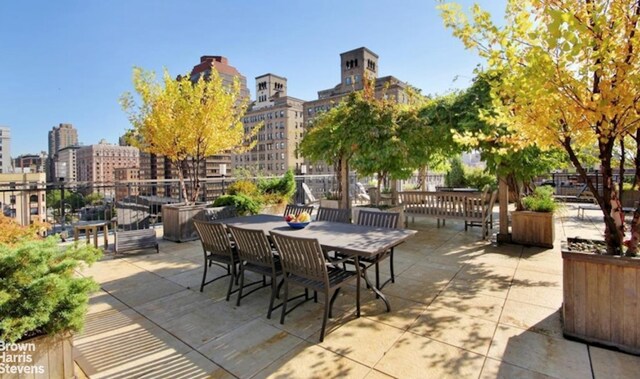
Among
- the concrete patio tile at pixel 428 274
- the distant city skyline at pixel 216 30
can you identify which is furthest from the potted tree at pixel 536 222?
the distant city skyline at pixel 216 30

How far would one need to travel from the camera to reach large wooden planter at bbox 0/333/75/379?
5.98 ft

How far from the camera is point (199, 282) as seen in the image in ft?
13.9

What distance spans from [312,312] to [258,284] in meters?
1.16

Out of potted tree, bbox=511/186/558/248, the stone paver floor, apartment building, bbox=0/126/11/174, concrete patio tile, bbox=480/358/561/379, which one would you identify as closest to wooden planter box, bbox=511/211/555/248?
potted tree, bbox=511/186/558/248

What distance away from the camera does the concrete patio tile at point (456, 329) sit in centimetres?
259

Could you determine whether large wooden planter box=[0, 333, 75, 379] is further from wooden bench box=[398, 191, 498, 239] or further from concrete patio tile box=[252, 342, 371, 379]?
wooden bench box=[398, 191, 498, 239]

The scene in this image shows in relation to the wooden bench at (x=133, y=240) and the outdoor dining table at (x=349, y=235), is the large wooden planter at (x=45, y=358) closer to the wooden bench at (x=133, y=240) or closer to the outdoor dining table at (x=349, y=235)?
the outdoor dining table at (x=349, y=235)

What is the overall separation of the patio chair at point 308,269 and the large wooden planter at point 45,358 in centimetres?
163

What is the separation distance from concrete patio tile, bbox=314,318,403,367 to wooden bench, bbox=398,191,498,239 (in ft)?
14.4

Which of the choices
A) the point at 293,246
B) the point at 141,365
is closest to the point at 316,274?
the point at 293,246

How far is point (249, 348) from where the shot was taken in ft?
8.52

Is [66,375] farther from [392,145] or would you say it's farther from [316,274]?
[392,145]

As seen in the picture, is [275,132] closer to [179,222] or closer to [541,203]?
[179,222]

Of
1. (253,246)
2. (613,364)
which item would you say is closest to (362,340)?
(253,246)
